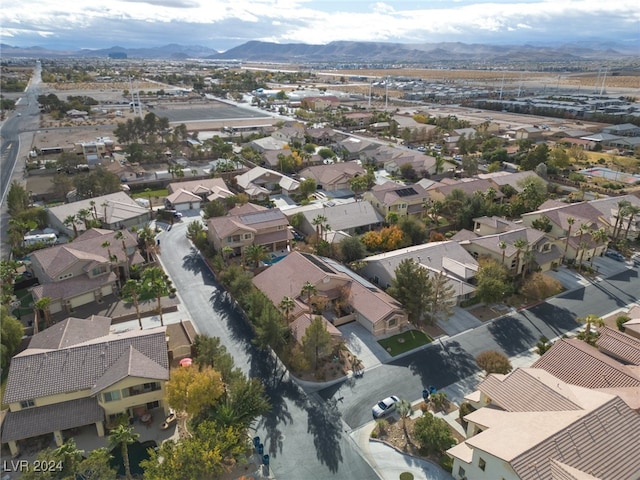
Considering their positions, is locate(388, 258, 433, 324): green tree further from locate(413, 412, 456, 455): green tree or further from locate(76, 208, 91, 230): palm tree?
locate(76, 208, 91, 230): palm tree

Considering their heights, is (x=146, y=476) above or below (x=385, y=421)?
above

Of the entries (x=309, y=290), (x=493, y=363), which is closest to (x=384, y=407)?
(x=493, y=363)

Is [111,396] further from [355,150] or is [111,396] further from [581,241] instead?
[355,150]

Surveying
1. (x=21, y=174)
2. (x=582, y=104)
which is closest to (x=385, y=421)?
(x=21, y=174)

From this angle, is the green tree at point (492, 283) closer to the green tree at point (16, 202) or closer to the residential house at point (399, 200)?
the residential house at point (399, 200)

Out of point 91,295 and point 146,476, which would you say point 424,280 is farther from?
point 91,295

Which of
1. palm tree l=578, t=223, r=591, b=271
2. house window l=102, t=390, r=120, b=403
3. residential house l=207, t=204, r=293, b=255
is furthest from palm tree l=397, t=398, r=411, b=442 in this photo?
palm tree l=578, t=223, r=591, b=271

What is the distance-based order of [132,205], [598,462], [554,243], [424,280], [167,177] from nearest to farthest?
[598,462] → [424,280] → [554,243] → [132,205] → [167,177]
